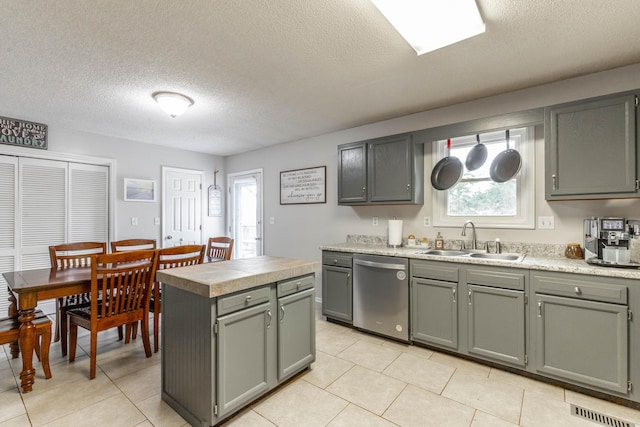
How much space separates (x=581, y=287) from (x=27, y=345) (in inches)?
155

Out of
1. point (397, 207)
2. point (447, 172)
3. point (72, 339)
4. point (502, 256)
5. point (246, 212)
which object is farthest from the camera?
point (246, 212)

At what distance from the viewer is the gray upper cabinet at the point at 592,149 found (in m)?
2.14

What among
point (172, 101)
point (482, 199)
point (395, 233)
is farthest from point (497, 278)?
point (172, 101)

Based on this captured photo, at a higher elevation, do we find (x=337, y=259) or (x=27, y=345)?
(x=337, y=259)

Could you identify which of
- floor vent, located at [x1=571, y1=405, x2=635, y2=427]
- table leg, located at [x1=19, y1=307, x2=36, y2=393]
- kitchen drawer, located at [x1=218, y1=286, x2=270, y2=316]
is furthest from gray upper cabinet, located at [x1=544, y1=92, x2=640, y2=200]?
table leg, located at [x1=19, y1=307, x2=36, y2=393]

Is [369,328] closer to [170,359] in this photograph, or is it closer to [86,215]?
[170,359]

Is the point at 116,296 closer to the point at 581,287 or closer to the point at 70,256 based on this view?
the point at 70,256

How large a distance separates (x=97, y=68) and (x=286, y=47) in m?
1.52

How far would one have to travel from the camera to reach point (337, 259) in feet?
11.3

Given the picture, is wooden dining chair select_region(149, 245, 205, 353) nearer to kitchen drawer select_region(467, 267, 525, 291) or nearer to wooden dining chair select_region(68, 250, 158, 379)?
wooden dining chair select_region(68, 250, 158, 379)

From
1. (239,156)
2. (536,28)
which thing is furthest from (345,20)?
(239,156)

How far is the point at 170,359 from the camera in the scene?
2.00 m

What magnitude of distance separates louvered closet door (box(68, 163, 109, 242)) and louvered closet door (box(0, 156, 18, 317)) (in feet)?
1.72

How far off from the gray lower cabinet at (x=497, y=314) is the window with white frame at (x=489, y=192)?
2.25ft
